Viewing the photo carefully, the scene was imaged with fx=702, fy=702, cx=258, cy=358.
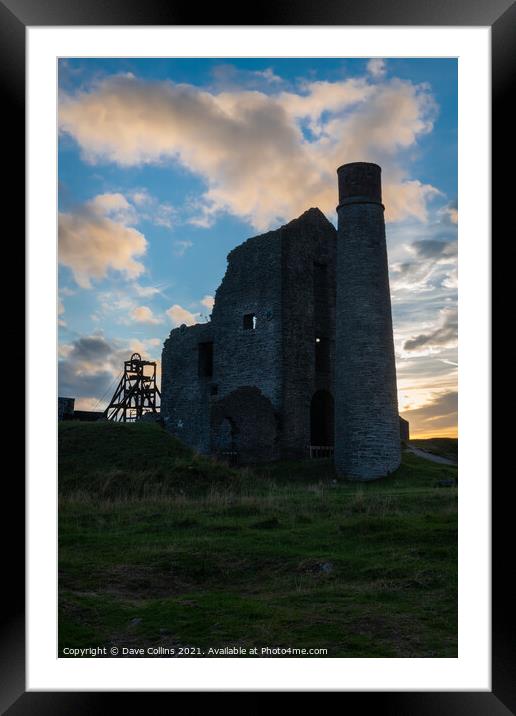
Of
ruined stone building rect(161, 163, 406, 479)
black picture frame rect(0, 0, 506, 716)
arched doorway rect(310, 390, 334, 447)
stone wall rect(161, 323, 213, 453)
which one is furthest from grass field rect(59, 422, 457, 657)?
stone wall rect(161, 323, 213, 453)

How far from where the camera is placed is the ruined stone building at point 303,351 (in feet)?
67.3

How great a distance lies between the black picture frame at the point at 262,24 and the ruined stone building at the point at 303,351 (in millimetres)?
14917

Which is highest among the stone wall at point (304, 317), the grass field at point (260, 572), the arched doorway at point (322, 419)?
the stone wall at point (304, 317)

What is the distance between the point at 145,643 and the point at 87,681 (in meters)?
0.90

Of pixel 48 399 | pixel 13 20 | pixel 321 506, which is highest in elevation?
pixel 13 20

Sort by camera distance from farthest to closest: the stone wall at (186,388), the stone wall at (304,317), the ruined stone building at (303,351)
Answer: the stone wall at (186,388)
the stone wall at (304,317)
the ruined stone building at (303,351)

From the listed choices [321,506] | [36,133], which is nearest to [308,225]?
[321,506]

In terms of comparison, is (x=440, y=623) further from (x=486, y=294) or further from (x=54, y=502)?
(x=54, y=502)

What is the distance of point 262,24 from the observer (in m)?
5.74

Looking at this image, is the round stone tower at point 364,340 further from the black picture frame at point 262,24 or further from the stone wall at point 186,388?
the black picture frame at point 262,24

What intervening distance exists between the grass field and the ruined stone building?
18.2ft

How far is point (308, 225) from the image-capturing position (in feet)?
85.5

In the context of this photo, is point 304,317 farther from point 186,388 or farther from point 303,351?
point 186,388

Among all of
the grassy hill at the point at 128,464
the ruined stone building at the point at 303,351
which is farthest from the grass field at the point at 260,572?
the ruined stone building at the point at 303,351
